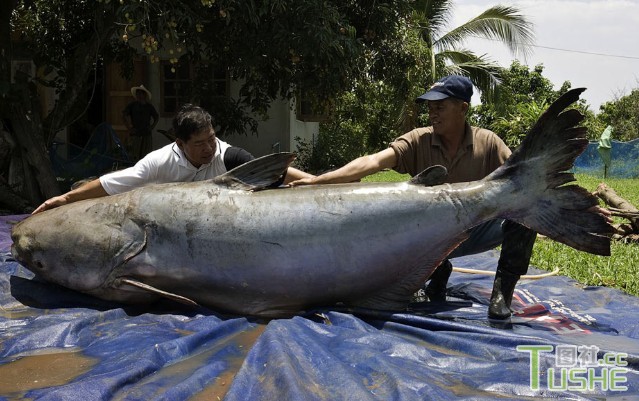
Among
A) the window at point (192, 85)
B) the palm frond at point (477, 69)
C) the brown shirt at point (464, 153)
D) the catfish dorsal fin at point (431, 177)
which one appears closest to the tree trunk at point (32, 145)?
the window at point (192, 85)

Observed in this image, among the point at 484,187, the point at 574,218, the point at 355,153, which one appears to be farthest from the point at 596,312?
the point at 355,153

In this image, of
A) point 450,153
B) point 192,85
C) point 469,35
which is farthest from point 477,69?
point 450,153

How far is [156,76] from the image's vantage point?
12250mm

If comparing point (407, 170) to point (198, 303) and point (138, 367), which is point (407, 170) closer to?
point (198, 303)

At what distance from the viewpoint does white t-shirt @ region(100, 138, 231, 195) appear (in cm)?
394

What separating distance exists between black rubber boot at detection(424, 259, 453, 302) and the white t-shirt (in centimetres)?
146

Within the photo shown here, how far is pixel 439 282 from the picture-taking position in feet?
13.4

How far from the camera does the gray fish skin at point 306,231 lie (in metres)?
3.17

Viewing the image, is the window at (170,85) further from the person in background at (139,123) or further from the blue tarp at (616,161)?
the blue tarp at (616,161)

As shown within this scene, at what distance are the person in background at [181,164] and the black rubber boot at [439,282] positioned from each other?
3.24ft

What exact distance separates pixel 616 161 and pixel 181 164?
1683 centimetres

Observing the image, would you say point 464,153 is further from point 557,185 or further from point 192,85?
point 192,85

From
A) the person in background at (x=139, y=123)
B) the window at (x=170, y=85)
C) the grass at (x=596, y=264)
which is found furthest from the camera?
the window at (x=170, y=85)

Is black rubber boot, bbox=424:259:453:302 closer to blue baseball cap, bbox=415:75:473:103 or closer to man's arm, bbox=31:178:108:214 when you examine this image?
blue baseball cap, bbox=415:75:473:103
